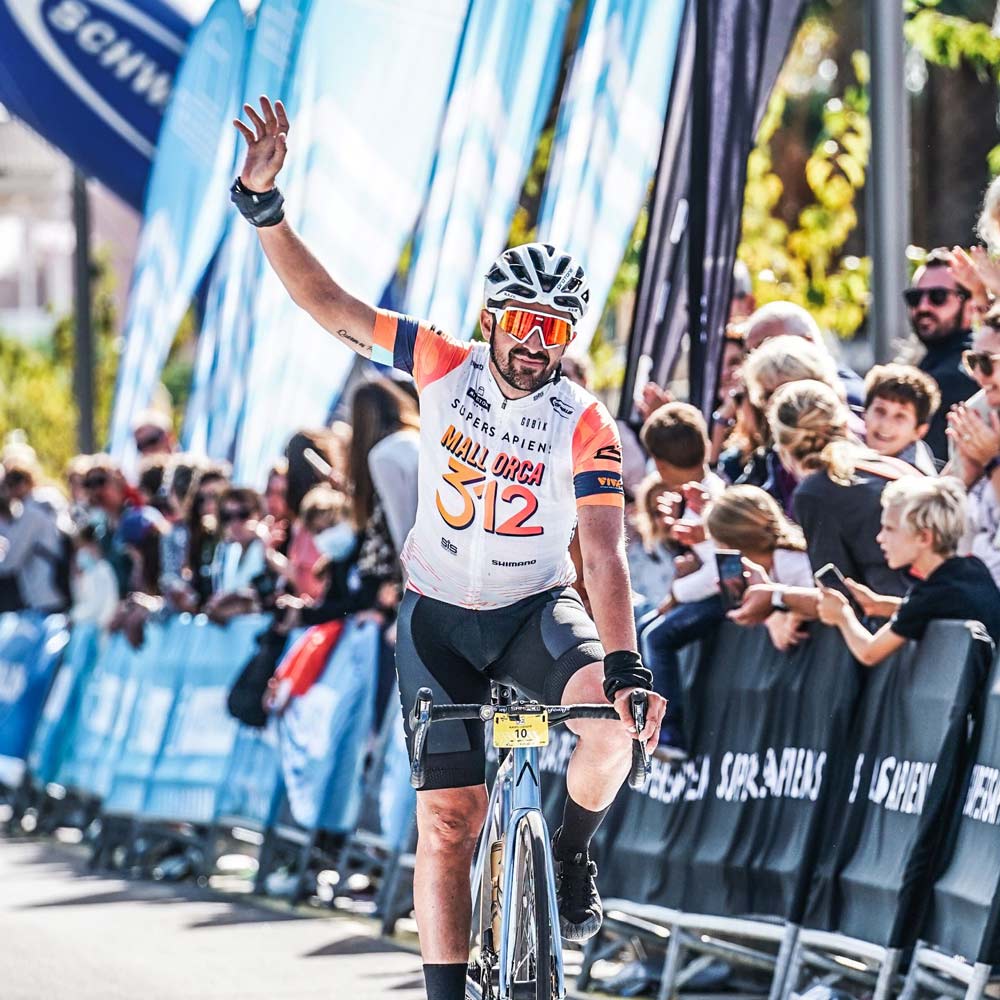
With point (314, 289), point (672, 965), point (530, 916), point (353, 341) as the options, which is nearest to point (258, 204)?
point (314, 289)

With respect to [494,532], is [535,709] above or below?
below

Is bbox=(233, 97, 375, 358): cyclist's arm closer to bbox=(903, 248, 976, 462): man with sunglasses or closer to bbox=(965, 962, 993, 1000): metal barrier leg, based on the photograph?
bbox=(965, 962, 993, 1000): metal barrier leg

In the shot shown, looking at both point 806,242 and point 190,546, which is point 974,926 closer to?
point 190,546

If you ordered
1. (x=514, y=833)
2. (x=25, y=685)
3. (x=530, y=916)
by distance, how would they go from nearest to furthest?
(x=530, y=916) → (x=514, y=833) → (x=25, y=685)

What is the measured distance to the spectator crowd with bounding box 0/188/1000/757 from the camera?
789cm

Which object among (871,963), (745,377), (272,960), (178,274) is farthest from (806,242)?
(871,963)

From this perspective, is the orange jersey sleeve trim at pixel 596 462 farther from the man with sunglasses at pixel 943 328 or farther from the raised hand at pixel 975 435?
the man with sunglasses at pixel 943 328

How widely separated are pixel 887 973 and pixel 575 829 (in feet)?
4.45

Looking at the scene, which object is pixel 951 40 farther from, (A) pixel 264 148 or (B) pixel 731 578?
(A) pixel 264 148

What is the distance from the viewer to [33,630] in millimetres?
17281

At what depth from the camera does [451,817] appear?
6551 mm

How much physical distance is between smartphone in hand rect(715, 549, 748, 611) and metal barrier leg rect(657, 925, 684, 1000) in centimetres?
125

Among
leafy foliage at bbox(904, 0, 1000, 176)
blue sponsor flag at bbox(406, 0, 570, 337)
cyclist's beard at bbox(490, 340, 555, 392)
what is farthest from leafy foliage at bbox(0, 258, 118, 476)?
cyclist's beard at bbox(490, 340, 555, 392)

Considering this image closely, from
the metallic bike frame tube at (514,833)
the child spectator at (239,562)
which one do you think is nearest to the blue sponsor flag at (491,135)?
the child spectator at (239,562)
